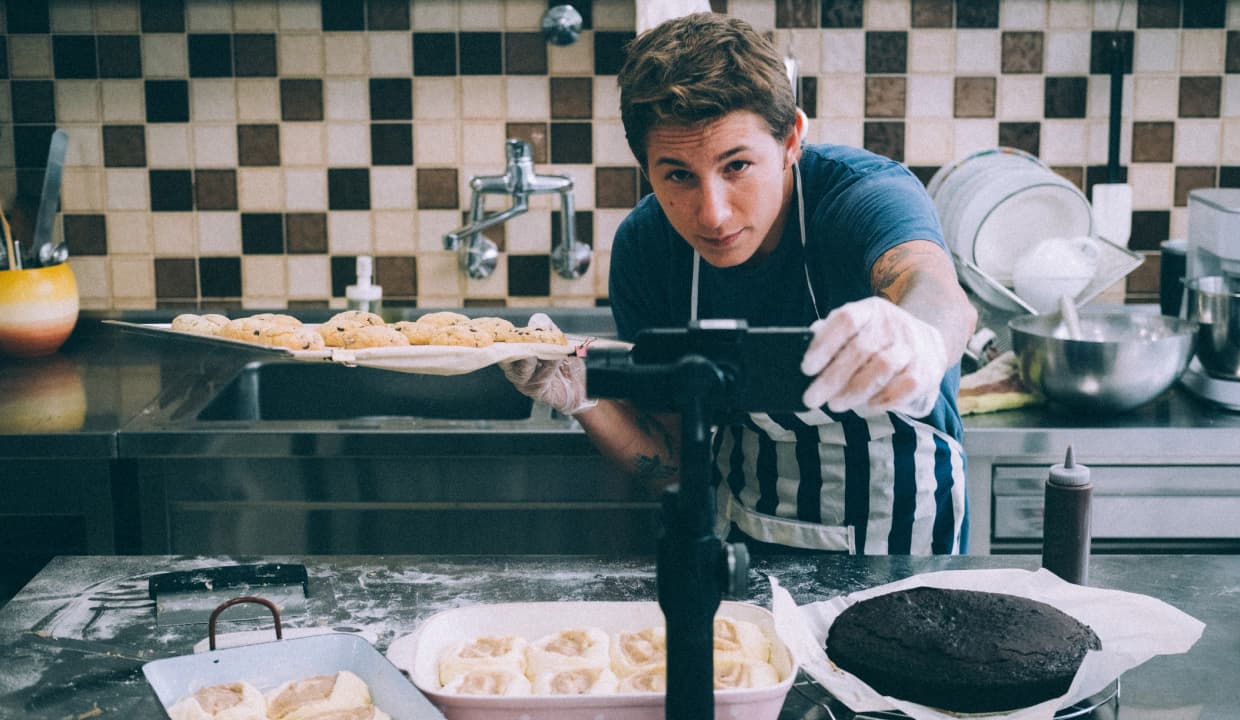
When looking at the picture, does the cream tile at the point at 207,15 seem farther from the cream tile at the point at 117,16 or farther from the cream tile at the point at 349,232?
the cream tile at the point at 349,232

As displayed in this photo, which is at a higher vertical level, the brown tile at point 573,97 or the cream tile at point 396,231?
the brown tile at point 573,97

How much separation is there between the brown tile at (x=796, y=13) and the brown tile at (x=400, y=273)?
3.57ft

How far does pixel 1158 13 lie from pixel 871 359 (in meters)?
2.33

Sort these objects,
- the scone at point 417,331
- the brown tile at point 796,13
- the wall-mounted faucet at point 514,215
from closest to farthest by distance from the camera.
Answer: the scone at point 417,331
the wall-mounted faucet at point 514,215
the brown tile at point 796,13

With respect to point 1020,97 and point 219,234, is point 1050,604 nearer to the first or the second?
point 1020,97

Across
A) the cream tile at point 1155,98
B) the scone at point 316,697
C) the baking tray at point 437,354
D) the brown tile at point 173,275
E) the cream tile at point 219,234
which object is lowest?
the scone at point 316,697

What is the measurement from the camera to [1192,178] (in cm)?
318

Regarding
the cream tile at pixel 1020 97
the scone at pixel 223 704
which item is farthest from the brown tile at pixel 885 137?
the scone at pixel 223 704

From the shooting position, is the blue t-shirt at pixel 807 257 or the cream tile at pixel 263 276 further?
the cream tile at pixel 263 276

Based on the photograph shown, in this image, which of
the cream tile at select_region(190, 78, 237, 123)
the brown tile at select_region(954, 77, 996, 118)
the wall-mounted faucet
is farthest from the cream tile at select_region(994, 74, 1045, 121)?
the cream tile at select_region(190, 78, 237, 123)

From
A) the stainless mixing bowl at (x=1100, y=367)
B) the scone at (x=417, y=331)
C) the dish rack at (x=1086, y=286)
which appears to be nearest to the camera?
the scone at (x=417, y=331)

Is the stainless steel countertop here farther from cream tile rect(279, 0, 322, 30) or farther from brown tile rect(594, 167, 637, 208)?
cream tile rect(279, 0, 322, 30)

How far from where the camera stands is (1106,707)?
1.30 m

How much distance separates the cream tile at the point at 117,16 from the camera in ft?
10.2
